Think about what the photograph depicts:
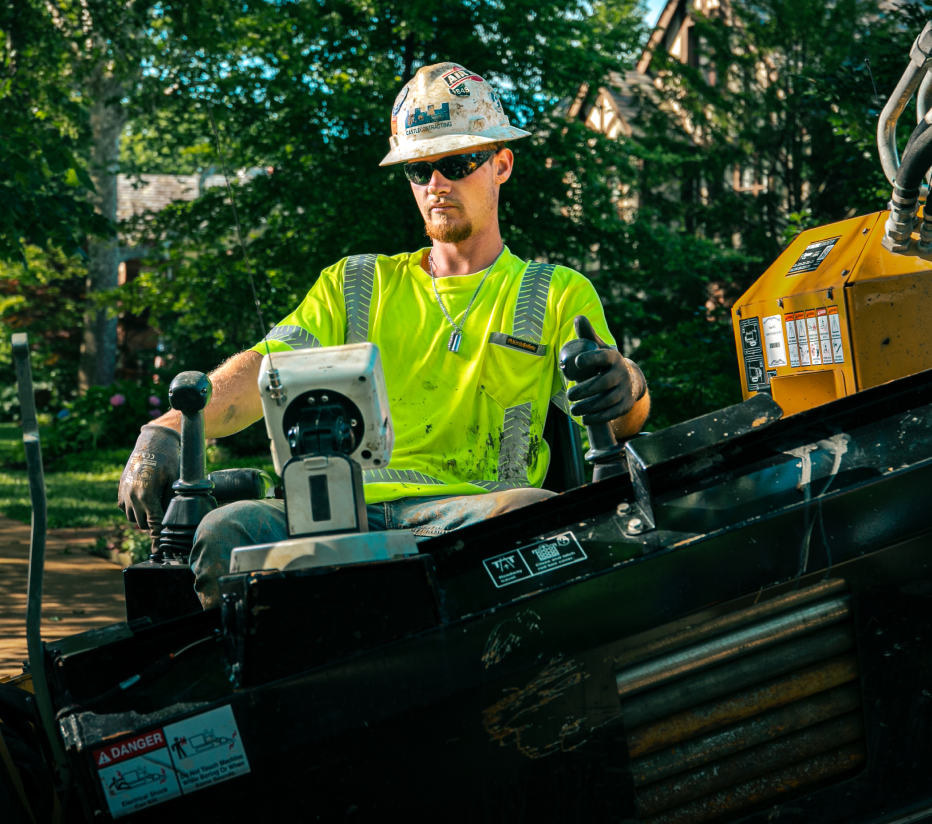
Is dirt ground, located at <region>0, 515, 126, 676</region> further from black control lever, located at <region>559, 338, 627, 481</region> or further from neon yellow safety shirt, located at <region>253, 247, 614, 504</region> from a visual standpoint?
black control lever, located at <region>559, 338, 627, 481</region>

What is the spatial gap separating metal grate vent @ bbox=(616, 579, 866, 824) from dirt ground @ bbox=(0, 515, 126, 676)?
3.47 meters

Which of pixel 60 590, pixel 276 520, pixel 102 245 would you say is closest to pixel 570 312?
pixel 276 520

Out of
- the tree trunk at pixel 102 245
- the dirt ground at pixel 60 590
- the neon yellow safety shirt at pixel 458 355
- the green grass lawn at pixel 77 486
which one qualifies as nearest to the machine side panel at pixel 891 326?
the neon yellow safety shirt at pixel 458 355

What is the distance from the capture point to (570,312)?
2.65 metres

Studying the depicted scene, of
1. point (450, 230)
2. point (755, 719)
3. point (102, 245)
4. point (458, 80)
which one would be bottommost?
point (755, 719)

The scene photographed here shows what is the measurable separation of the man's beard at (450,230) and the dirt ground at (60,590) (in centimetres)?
291

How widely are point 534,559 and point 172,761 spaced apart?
68cm

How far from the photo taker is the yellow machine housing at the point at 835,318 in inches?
86.1

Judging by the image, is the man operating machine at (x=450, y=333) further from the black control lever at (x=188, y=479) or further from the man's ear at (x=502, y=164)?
the black control lever at (x=188, y=479)

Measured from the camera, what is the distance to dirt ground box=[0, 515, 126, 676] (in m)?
5.02

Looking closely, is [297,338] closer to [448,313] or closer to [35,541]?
[448,313]

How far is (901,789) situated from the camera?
166cm

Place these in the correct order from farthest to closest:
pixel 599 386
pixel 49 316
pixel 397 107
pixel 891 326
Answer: pixel 49 316 < pixel 397 107 < pixel 891 326 < pixel 599 386

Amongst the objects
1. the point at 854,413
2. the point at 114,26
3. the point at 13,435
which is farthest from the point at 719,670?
the point at 13,435
